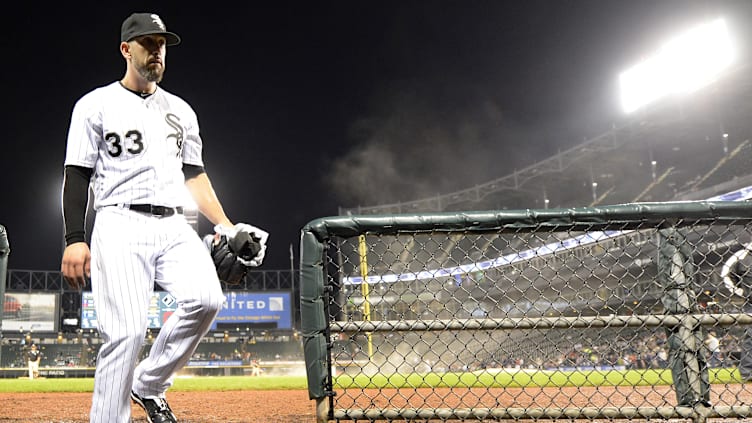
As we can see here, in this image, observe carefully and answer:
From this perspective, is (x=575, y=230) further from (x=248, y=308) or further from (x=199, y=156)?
(x=248, y=308)

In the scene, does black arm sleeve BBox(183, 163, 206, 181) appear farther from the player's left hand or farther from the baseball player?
the player's left hand

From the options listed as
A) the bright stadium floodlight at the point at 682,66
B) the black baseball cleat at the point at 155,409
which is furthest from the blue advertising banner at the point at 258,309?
the black baseball cleat at the point at 155,409

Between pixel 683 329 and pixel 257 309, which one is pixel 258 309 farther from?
pixel 683 329

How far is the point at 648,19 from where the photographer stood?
25.7 metres

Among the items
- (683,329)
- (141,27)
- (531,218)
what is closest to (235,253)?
(141,27)

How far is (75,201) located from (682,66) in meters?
23.5

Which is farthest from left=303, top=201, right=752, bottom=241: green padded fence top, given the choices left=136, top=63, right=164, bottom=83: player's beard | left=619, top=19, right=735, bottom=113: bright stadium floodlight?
left=619, top=19, right=735, bottom=113: bright stadium floodlight

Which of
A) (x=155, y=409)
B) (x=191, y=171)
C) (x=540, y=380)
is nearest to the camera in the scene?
(x=155, y=409)

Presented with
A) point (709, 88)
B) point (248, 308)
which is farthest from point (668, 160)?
point (248, 308)

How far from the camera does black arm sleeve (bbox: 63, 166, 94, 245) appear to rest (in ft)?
6.86

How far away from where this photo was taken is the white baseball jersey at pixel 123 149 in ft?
7.02

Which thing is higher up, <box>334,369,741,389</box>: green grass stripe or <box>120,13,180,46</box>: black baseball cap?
<box>120,13,180,46</box>: black baseball cap

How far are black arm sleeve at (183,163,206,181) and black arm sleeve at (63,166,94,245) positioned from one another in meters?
0.44

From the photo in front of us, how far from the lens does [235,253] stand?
233cm
